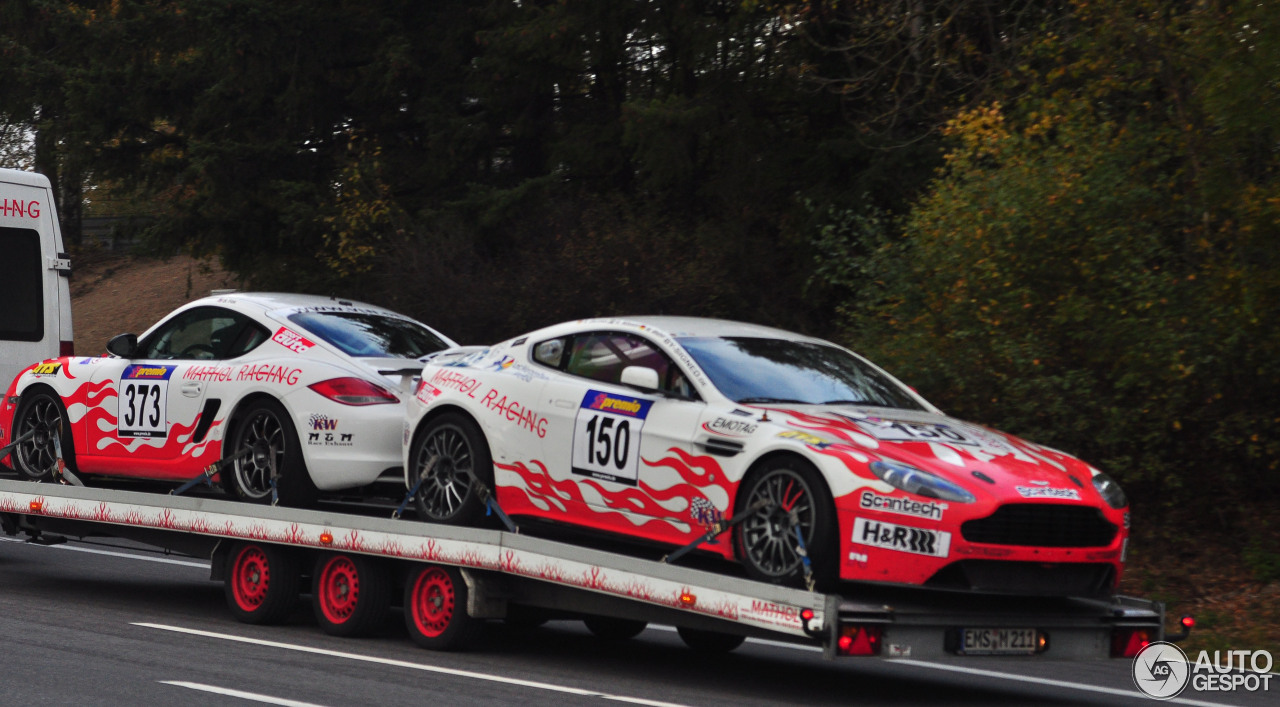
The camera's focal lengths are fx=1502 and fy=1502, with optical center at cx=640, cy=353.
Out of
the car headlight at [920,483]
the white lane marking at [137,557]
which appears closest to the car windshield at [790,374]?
the car headlight at [920,483]

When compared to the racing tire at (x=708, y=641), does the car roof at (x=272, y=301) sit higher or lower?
higher

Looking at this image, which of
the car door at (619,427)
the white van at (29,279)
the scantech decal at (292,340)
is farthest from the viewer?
the white van at (29,279)

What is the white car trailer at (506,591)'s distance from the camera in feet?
23.0

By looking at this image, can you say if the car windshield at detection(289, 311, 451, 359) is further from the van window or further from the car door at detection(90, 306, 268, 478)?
the van window

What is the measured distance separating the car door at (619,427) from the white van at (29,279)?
6.24 m

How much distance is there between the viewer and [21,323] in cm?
1300

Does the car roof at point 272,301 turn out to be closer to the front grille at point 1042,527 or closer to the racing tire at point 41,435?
the racing tire at point 41,435

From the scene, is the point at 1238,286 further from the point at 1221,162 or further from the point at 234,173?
the point at 234,173

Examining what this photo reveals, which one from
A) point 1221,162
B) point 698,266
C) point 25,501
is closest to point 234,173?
point 698,266

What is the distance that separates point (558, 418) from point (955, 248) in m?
6.78

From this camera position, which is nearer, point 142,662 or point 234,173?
point 142,662

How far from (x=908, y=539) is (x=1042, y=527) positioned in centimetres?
74

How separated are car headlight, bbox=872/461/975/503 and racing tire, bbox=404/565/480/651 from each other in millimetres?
2932

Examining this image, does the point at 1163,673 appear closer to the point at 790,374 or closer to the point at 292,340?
the point at 790,374
